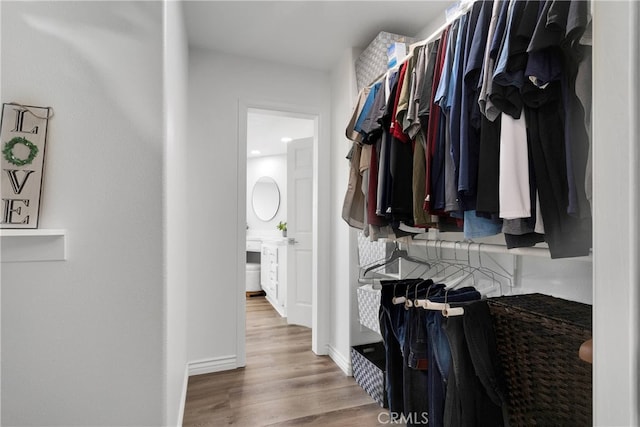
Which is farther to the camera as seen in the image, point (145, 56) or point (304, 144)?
point (304, 144)

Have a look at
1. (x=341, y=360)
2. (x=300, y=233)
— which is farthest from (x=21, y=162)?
(x=300, y=233)

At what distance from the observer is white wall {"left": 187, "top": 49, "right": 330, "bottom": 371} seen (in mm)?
2598

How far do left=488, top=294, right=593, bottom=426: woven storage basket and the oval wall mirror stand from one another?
4.75m

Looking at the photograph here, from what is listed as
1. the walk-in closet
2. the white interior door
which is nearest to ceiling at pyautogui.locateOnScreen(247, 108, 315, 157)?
the white interior door

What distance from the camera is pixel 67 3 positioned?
117 cm

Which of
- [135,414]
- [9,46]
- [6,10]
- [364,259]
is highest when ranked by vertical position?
[6,10]

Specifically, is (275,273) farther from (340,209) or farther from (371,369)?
(371,369)

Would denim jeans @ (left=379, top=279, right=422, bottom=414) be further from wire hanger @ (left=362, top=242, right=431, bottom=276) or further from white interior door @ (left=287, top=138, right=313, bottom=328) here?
white interior door @ (left=287, top=138, right=313, bottom=328)

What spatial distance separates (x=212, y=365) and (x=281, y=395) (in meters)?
0.70

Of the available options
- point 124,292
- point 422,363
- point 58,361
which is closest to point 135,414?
point 58,361

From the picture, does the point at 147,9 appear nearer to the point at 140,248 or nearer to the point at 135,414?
the point at 140,248

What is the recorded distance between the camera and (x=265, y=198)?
236 inches

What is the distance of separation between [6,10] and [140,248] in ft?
3.04

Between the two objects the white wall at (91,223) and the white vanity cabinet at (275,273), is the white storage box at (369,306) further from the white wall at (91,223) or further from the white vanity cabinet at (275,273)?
the white vanity cabinet at (275,273)
